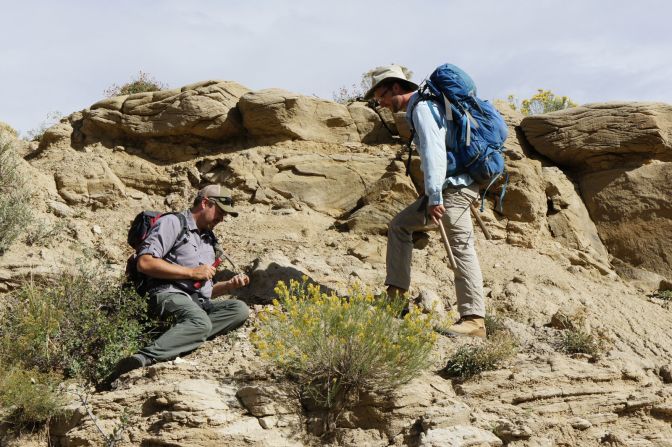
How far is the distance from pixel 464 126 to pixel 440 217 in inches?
33.1

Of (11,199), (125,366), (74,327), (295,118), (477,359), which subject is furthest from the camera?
(295,118)

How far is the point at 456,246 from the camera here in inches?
265

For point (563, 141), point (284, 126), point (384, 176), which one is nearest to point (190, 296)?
point (384, 176)

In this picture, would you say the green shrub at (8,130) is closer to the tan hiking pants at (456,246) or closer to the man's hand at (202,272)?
the man's hand at (202,272)

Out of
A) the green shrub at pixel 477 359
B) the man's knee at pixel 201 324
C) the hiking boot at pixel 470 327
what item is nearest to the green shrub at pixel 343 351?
the green shrub at pixel 477 359

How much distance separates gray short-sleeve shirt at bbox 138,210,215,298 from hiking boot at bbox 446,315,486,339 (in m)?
2.05

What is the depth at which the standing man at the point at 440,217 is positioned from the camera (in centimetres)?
653

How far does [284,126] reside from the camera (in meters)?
10.3

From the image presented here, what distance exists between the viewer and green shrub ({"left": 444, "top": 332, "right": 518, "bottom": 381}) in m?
6.06

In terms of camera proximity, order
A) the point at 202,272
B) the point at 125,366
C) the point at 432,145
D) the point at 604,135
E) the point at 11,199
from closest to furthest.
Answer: the point at 125,366 < the point at 202,272 < the point at 432,145 < the point at 11,199 < the point at 604,135

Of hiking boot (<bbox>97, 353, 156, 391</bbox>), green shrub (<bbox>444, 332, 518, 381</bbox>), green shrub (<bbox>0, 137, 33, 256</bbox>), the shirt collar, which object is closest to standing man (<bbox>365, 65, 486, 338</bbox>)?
green shrub (<bbox>444, 332, 518, 381</bbox>)

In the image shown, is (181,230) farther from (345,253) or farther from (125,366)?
(345,253)

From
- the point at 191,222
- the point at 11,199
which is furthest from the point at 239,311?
the point at 11,199

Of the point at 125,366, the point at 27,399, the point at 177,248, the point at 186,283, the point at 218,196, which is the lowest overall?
the point at 27,399
